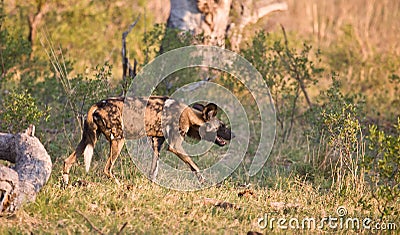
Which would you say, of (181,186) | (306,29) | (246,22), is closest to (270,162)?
(181,186)

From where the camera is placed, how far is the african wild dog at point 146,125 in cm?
555

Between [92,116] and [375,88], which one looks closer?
[92,116]

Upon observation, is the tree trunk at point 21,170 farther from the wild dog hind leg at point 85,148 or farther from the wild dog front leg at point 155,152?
the wild dog front leg at point 155,152

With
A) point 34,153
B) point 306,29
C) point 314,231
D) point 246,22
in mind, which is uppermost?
point 306,29

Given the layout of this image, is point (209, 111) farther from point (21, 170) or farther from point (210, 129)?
point (21, 170)

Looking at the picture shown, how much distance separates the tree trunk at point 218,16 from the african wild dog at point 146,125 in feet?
11.7

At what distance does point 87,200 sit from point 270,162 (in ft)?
9.66

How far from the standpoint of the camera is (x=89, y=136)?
18.4 ft

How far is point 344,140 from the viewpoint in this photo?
598 cm

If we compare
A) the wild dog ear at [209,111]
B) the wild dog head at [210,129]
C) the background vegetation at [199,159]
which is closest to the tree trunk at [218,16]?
the background vegetation at [199,159]

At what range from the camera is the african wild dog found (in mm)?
5547

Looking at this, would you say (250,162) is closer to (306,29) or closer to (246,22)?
(246,22)

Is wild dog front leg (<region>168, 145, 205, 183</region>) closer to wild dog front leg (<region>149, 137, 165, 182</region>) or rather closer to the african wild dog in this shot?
the african wild dog

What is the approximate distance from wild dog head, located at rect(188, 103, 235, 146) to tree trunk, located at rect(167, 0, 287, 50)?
129 inches
